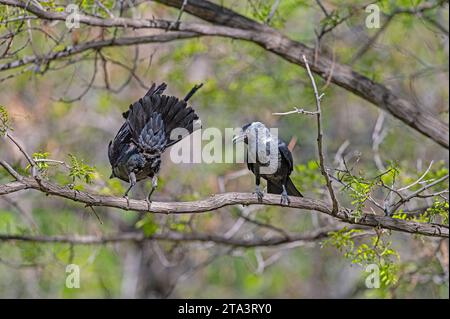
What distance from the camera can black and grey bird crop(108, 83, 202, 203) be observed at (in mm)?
4516

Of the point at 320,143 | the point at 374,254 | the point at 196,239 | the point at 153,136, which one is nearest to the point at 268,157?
the point at 153,136

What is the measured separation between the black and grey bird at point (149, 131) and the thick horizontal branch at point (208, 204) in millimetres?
426

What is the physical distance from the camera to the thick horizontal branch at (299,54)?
5.82m

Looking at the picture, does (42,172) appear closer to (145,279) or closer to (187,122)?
(187,122)

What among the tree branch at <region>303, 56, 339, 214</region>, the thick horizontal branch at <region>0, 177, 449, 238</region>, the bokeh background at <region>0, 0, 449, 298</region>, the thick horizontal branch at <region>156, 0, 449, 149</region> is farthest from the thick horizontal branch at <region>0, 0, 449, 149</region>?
the tree branch at <region>303, 56, 339, 214</region>

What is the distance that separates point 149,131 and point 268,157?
997 millimetres

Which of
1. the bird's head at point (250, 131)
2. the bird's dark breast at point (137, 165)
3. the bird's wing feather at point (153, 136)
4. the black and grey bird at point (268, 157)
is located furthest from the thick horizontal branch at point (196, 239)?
the bird's wing feather at point (153, 136)

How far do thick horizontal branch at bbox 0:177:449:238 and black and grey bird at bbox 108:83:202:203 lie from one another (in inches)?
16.8

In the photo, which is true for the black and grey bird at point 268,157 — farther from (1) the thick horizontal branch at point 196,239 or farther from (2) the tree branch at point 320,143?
(1) the thick horizontal branch at point 196,239

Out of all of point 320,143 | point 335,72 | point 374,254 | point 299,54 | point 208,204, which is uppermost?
point 299,54

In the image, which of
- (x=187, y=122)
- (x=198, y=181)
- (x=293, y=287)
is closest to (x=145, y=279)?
(x=198, y=181)

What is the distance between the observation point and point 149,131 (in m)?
4.63

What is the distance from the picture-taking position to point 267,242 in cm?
691

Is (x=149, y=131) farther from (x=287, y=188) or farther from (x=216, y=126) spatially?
(x=216, y=126)
